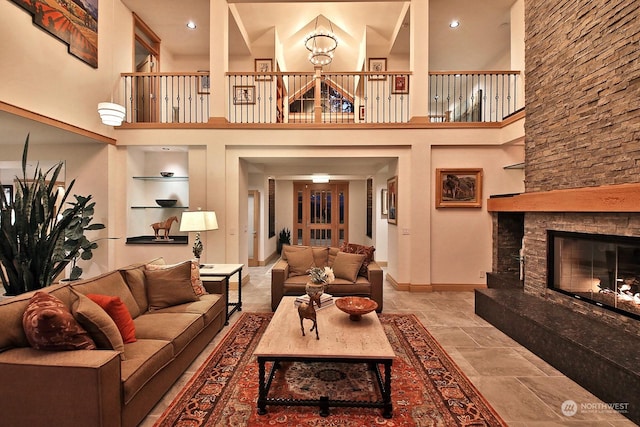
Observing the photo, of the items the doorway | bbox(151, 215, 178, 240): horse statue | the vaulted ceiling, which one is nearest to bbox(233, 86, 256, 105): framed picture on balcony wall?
the vaulted ceiling

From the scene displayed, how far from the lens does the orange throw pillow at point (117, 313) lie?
6.75 feet

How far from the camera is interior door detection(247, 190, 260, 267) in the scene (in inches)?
277

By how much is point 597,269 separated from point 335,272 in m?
2.90

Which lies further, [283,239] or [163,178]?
[283,239]

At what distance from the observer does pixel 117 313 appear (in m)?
2.09

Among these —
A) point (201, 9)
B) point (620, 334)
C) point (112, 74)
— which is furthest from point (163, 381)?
point (201, 9)

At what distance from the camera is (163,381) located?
2115mm

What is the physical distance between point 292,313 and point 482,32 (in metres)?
6.81

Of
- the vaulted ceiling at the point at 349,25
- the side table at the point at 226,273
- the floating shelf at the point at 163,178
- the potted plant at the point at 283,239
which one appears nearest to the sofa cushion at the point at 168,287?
the side table at the point at 226,273

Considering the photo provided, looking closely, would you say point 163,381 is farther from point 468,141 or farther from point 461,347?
point 468,141

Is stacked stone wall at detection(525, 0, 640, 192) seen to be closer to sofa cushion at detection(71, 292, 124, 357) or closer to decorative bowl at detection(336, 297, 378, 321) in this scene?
decorative bowl at detection(336, 297, 378, 321)

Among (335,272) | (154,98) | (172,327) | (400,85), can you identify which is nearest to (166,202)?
(154,98)

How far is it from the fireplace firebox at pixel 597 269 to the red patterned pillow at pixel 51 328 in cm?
424

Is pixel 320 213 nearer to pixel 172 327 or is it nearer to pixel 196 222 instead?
pixel 196 222
